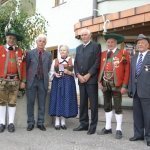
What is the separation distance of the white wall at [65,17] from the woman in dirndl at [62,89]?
5.99 metres

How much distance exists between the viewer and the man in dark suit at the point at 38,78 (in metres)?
8.34

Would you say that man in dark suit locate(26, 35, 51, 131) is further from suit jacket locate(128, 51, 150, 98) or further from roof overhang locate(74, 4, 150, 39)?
roof overhang locate(74, 4, 150, 39)

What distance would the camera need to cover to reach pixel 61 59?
28.0 ft

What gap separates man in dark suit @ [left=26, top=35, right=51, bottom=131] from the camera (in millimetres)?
8336

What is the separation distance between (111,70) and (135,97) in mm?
677

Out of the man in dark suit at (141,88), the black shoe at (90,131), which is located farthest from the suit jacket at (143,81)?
the black shoe at (90,131)

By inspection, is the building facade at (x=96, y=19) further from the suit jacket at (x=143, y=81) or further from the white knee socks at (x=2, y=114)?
the white knee socks at (x=2, y=114)

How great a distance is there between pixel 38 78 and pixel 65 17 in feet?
27.3

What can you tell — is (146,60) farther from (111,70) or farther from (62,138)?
(62,138)

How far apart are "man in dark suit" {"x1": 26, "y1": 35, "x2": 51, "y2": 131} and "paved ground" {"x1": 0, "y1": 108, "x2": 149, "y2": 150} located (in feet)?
0.96

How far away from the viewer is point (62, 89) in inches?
336

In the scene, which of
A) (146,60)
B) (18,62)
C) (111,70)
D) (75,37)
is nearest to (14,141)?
(18,62)

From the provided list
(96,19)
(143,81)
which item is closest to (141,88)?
(143,81)

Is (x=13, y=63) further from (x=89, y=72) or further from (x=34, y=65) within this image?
(x=89, y=72)
